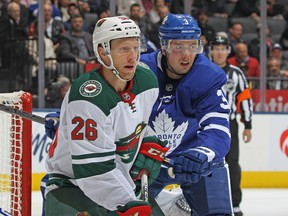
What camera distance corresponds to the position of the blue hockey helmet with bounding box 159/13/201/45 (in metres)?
3.55

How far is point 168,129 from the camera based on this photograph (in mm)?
3674

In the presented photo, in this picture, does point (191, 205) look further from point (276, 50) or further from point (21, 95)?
point (276, 50)

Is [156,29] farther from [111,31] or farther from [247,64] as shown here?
[111,31]

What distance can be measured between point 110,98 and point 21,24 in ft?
16.3

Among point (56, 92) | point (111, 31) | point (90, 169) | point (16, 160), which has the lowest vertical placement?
point (56, 92)

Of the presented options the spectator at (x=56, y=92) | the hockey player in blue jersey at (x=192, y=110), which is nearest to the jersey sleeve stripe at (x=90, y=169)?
the hockey player in blue jersey at (x=192, y=110)

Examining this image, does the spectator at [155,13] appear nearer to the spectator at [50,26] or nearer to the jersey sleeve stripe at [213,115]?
the spectator at [50,26]

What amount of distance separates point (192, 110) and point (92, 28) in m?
4.68

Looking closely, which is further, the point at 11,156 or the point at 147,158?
the point at 11,156

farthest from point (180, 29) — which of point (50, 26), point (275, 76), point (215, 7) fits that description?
point (215, 7)

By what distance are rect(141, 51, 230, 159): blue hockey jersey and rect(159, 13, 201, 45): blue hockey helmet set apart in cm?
9

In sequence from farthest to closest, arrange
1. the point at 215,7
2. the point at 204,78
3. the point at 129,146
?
1. the point at 215,7
2. the point at 204,78
3. the point at 129,146

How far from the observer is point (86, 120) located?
279 centimetres

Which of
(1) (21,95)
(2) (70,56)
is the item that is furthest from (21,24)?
(1) (21,95)
